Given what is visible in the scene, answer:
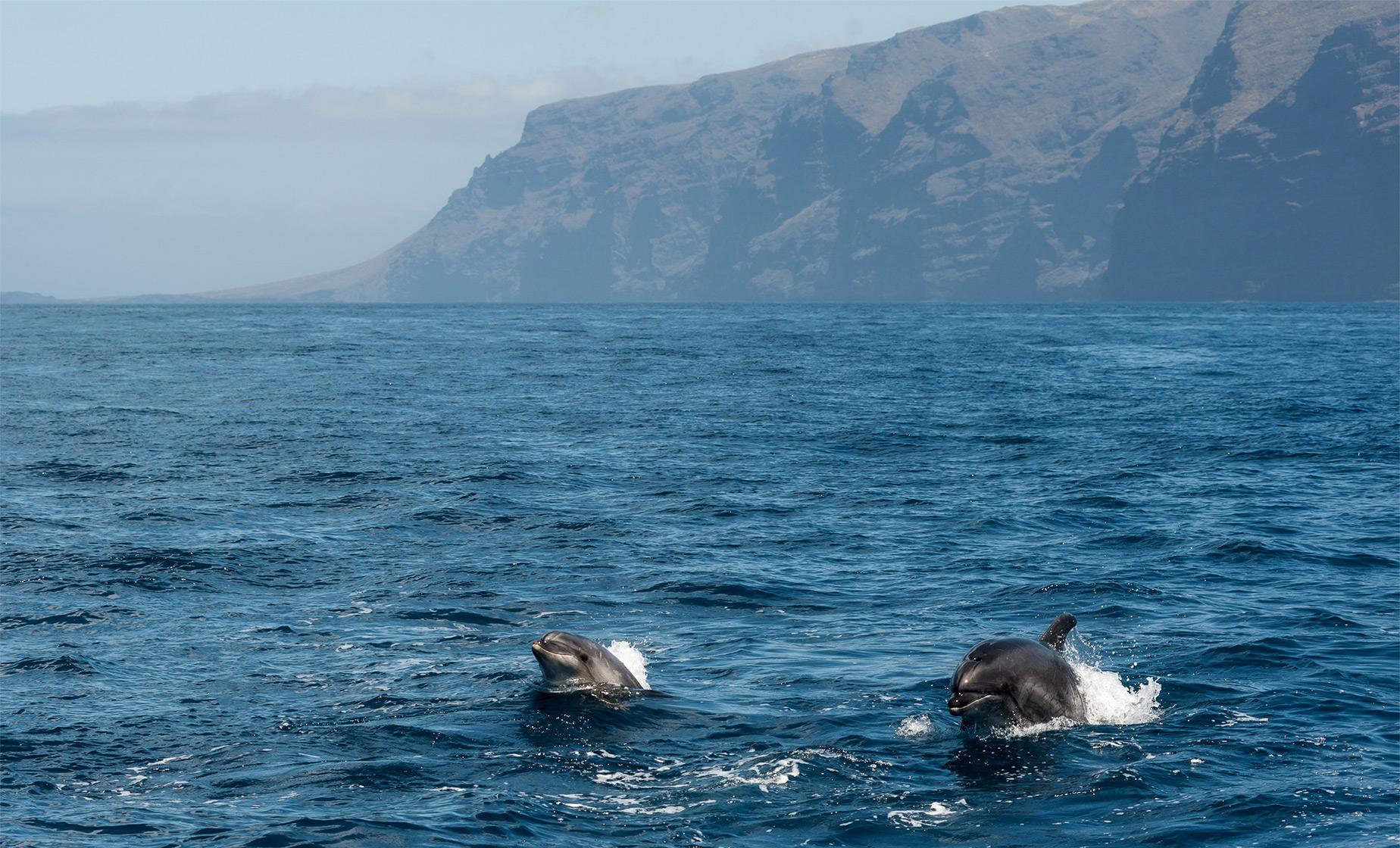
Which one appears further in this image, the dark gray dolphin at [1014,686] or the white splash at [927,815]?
the dark gray dolphin at [1014,686]

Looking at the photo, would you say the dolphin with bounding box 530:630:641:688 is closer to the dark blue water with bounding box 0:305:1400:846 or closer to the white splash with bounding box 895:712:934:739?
the dark blue water with bounding box 0:305:1400:846

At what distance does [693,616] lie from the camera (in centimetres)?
2295

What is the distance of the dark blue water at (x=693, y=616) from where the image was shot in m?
14.7

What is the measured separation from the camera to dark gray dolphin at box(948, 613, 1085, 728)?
53.4ft

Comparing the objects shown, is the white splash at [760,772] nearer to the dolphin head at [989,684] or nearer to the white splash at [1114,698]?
the dolphin head at [989,684]

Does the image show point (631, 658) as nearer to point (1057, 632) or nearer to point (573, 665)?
point (573, 665)

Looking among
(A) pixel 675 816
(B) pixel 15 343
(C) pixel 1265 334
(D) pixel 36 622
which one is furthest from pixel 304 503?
(C) pixel 1265 334

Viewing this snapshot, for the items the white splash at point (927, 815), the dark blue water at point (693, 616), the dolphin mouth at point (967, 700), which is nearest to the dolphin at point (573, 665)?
the dark blue water at point (693, 616)

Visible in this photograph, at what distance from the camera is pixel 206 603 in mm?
23312

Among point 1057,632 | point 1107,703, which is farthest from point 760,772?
point 1107,703

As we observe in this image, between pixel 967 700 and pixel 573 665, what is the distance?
5298mm

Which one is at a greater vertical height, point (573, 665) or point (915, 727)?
point (573, 665)

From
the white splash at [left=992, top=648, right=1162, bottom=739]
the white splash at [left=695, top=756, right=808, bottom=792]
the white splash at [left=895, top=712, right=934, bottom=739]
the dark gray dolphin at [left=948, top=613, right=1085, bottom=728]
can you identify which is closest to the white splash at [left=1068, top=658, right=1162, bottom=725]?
the white splash at [left=992, top=648, right=1162, bottom=739]

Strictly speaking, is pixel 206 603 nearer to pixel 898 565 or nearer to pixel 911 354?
pixel 898 565
